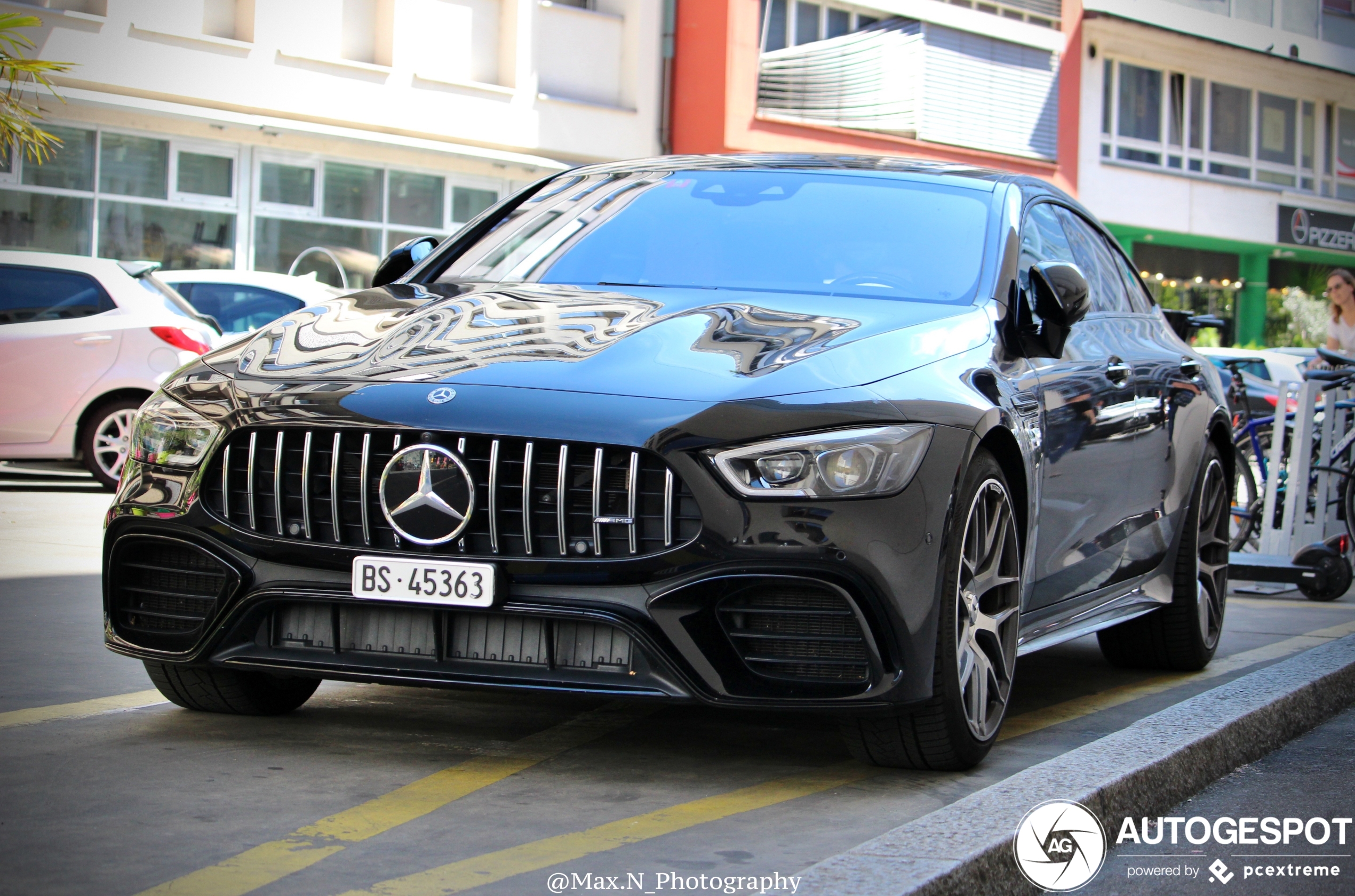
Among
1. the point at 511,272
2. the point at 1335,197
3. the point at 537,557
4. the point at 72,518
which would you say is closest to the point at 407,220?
the point at 72,518

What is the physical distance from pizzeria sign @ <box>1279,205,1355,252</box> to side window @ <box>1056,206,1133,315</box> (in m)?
33.4

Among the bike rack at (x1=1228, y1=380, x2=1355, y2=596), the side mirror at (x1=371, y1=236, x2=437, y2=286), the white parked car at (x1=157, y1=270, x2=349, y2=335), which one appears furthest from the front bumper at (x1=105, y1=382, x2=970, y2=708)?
the white parked car at (x1=157, y1=270, x2=349, y2=335)

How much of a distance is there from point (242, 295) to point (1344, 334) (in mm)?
8556

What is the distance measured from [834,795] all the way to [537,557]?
2.94 ft

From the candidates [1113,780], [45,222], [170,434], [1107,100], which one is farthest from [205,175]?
[1113,780]

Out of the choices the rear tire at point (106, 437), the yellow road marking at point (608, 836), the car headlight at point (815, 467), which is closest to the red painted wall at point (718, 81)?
the rear tire at point (106, 437)

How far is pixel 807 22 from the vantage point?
2817cm

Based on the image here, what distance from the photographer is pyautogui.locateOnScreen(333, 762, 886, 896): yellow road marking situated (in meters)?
3.30

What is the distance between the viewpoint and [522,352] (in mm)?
4266

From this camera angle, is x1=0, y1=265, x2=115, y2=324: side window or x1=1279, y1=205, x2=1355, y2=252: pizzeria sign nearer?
x1=0, y1=265, x2=115, y2=324: side window

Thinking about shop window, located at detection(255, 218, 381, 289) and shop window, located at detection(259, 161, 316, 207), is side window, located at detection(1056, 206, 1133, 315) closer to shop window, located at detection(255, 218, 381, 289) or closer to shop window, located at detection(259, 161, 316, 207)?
shop window, located at detection(255, 218, 381, 289)

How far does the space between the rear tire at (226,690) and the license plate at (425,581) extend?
0.77 metres

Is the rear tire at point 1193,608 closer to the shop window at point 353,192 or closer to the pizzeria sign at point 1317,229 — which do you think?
the shop window at point 353,192

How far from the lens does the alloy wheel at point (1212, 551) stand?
6532 mm
